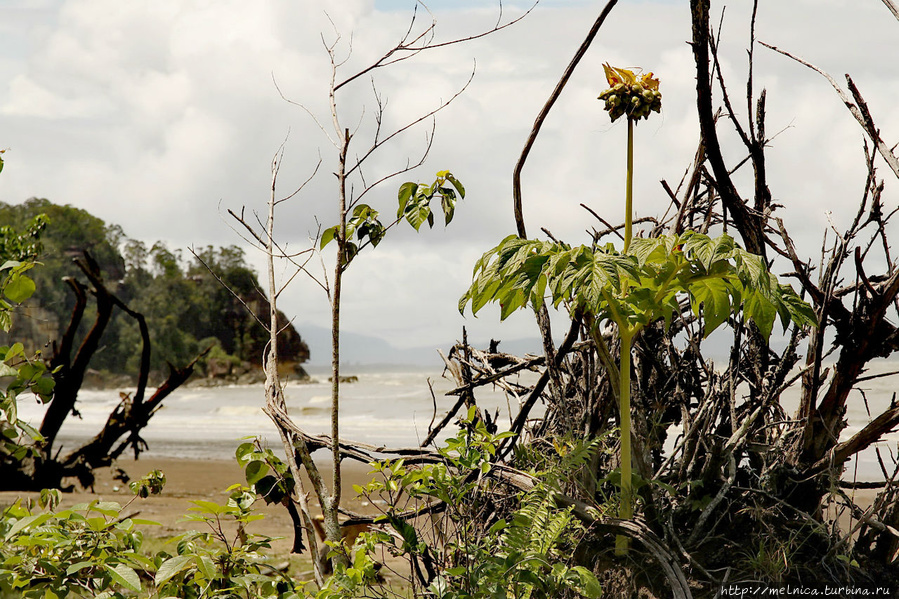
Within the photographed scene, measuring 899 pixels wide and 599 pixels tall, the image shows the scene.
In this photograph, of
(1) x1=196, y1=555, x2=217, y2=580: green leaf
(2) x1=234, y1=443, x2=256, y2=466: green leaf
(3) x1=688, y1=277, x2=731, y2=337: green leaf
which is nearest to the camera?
(1) x1=196, y1=555, x2=217, y2=580: green leaf

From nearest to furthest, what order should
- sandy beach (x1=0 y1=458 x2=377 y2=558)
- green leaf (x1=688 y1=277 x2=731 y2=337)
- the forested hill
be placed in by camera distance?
green leaf (x1=688 y1=277 x2=731 y2=337), sandy beach (x1=0 y1=458 x2=377 y2=558), the forested hill

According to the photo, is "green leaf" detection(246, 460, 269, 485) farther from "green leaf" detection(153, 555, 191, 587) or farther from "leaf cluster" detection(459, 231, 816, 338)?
"leaf cluster" detection(459, 231, 816, 338)

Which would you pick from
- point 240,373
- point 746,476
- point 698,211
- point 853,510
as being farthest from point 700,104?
point 240,373

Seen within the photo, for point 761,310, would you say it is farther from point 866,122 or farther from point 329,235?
point 329,235

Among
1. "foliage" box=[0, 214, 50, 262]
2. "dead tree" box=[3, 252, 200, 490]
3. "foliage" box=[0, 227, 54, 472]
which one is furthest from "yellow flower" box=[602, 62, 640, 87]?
"foliage" box=[0, 214, 50, 262]

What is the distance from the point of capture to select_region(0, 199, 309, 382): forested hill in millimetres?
59406

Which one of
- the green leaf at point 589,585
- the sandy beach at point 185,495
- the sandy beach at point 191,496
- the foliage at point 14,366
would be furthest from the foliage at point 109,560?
the sandy beach at point 191,496

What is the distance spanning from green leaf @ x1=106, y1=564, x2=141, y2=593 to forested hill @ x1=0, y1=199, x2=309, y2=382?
2183 inches

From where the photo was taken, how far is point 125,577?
63.5 inches

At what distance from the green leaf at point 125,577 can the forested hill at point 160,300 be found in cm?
5545

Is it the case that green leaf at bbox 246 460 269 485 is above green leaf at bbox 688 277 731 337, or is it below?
below

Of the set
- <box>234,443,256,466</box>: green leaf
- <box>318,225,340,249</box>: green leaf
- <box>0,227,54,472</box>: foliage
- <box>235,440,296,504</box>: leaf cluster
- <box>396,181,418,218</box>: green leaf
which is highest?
<box>396,181,418,218</box>: green leaf

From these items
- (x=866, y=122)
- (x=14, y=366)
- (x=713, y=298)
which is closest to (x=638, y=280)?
(x=713, y=298)

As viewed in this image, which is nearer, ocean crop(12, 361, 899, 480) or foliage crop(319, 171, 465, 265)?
foliage crop(319, 171, 465, 265)
